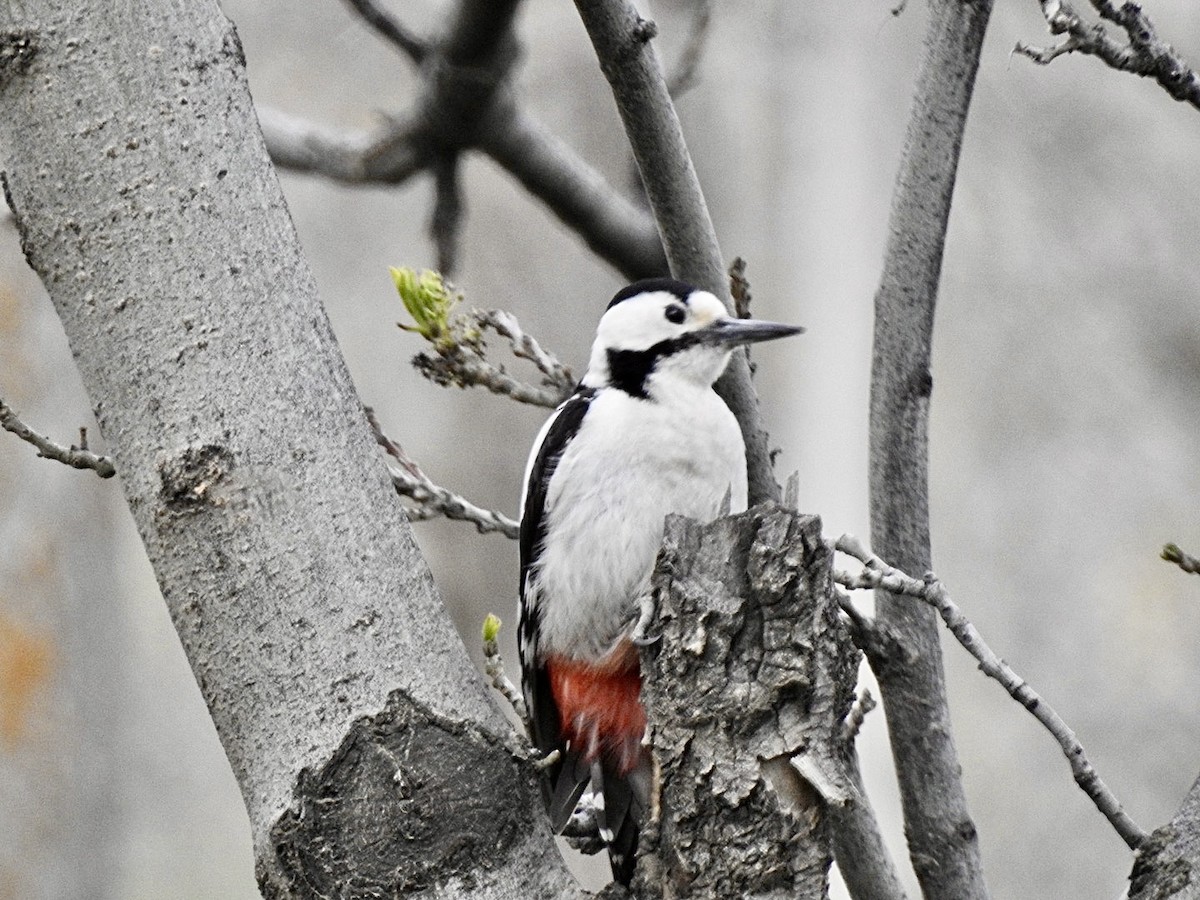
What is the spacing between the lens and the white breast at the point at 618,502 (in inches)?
95.2

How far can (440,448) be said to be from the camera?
6867 mm

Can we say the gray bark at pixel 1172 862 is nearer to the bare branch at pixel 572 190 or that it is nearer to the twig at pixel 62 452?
the twig at pixel 62 452

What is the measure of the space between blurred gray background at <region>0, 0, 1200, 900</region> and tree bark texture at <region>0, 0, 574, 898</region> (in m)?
3.62

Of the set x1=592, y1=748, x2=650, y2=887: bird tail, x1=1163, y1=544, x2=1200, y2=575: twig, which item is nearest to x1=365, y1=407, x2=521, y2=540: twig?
x1=592, y1=748, x2=650, y2=887: bird tail

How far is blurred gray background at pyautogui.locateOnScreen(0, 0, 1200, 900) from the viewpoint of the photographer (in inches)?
226

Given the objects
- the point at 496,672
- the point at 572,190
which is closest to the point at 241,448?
the point at 496,672

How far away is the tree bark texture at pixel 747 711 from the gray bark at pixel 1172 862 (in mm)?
311

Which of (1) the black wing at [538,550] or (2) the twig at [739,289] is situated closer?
(2) the twig at [739,289]

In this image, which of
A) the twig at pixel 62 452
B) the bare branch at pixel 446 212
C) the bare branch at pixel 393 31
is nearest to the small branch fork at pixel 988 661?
the twig at pixel 62 452

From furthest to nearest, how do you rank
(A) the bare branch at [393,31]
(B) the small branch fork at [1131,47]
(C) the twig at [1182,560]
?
(A) the bare branch at [393,31] → (C) the twig at [1182,560] → (B) the small branch fork at [1131,47]

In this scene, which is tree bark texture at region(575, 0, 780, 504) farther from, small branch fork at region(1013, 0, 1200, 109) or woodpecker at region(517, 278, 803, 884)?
small branch fork at region(1013, 0, 1200, 109)

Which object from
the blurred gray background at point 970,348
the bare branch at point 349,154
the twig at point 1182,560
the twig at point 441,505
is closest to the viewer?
the twig at point 1182,560

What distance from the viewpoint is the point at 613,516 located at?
244 centimetres

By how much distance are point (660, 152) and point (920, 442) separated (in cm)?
51
